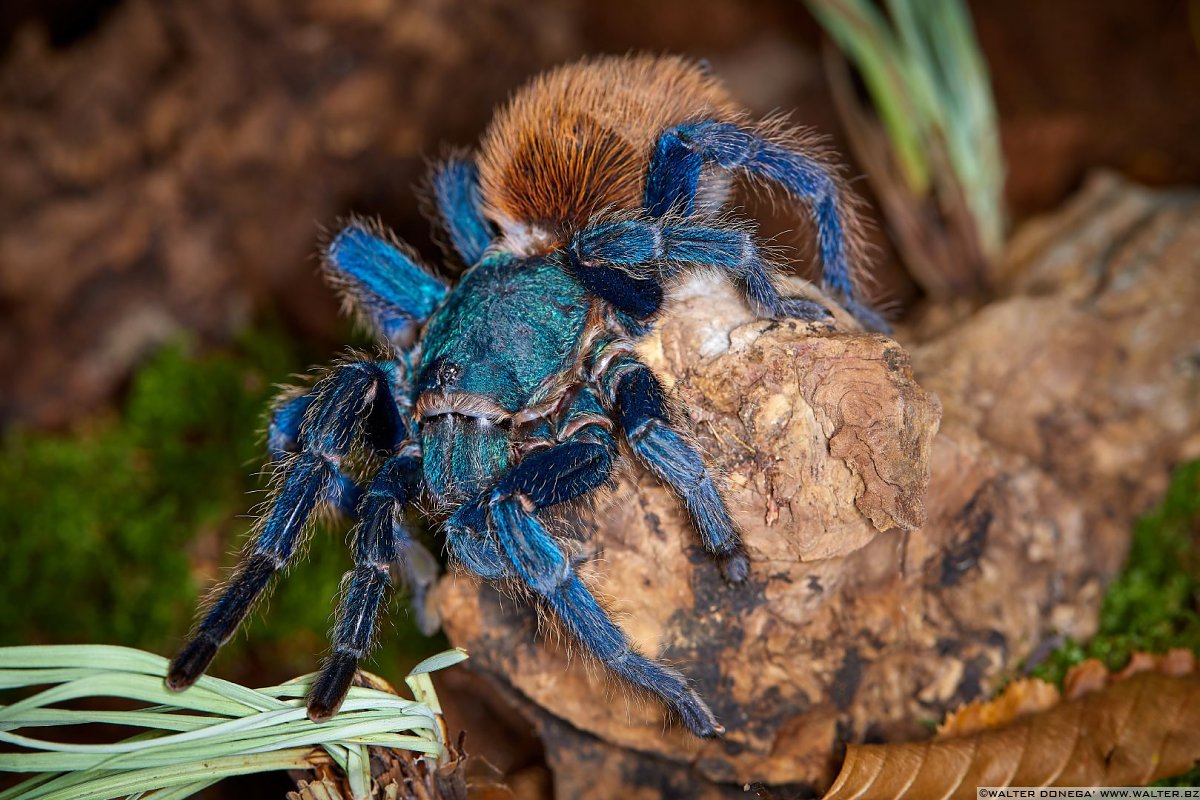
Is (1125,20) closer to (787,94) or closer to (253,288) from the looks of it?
(787,94)

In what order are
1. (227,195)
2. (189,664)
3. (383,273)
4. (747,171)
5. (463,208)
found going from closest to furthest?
(189,664), (747,171), (383,273), (463,208), (227,195)

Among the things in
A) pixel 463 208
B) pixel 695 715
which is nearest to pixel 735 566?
pixel 695 715

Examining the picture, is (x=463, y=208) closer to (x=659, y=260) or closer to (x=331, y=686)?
(x=659, y=260)

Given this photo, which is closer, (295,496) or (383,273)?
(295,496)

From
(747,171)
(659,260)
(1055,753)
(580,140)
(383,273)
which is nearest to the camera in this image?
(1055,753)

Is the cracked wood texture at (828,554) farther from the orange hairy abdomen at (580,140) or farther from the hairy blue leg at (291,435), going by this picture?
the orange hairy abdomen at (580,140)

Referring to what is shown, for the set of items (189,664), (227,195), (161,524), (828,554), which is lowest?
(828,554)

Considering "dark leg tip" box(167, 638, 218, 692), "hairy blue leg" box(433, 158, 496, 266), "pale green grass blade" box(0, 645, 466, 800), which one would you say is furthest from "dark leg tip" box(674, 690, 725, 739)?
"hairy blue leg" box(433, 158, 496, 266)

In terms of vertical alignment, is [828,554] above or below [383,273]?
below
